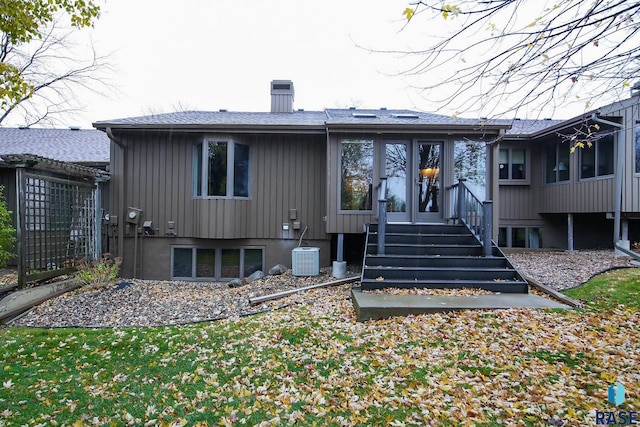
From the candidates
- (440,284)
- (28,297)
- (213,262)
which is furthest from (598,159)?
(28,297)

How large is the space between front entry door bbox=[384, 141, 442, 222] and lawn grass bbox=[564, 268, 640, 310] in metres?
2.85

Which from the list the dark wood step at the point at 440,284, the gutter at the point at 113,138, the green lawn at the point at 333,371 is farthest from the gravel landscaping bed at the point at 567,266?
the gutter at the point at 113,138

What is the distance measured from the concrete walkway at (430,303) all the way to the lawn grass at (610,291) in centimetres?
65

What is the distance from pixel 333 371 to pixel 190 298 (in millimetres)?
3871

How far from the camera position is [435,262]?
19.1 ft

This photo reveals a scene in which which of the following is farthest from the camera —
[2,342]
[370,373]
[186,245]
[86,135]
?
[86,135]

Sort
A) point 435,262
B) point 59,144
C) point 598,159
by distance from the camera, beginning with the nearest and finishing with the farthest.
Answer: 1. point 435,262
2. point 598,159
3. point 59,144

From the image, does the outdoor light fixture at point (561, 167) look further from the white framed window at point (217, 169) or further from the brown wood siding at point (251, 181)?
the white framed window at point (217, 169)

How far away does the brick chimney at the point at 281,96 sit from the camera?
10789 millimetres

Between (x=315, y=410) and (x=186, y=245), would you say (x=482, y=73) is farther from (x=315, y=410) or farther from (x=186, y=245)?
(x=186, y=245)

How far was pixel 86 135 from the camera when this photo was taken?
501 inches

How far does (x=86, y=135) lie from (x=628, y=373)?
1541cm

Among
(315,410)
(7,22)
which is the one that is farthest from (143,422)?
(7,22)

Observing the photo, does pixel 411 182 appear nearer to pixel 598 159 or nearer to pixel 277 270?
pixel 277 270
